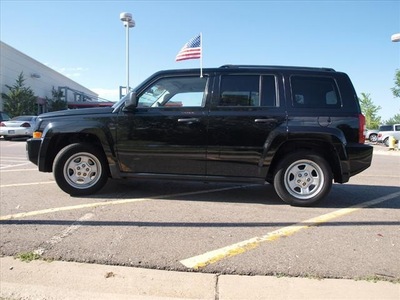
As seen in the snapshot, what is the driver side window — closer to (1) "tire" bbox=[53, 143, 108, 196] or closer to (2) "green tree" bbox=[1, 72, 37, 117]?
(1) "tire" bbox=[53, 143, 108, 196]

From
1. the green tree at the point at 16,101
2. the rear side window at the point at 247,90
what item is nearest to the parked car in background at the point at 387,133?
the green tree at the point at 16,101

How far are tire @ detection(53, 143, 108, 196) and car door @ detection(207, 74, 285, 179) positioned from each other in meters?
1.70

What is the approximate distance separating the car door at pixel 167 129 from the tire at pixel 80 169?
0.42 m

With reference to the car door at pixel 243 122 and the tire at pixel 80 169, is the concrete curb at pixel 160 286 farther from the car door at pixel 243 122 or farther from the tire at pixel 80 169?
the tire at pixel 80 169

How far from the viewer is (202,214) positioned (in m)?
5.11

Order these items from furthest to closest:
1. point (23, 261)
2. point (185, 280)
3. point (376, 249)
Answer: point (376, 249) < point (23, 261) < point (185, 280)

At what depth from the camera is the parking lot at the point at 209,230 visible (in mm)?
3582

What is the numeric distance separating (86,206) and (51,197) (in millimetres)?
879

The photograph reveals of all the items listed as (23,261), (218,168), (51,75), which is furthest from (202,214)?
(51,75)

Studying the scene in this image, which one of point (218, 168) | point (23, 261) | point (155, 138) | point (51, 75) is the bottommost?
point (23, 261)

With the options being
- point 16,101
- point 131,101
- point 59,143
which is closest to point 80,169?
point 59,143

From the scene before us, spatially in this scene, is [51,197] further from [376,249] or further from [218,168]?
[376,249]

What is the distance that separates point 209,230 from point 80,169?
2560 millimetres

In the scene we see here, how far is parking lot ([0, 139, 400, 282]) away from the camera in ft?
11.8
